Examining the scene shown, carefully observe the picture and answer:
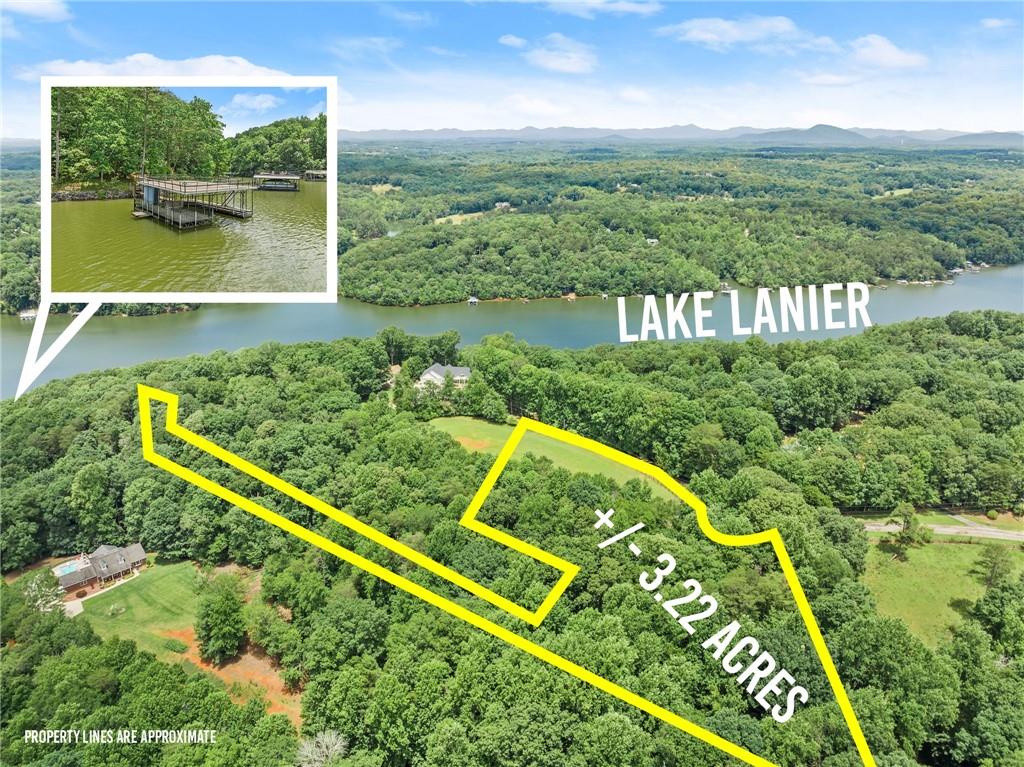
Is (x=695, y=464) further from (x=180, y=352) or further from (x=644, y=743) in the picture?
(x=180, y=352)

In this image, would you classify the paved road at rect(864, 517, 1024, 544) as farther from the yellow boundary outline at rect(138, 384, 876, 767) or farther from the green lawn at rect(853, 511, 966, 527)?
the yellow boundary outline at rect(138, 384, 876, 767)

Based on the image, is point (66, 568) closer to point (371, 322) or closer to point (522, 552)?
point (522, 552)

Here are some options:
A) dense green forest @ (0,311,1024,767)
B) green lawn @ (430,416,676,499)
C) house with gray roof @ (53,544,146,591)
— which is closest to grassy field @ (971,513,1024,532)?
dense green forest @ (0,311,1024,767)

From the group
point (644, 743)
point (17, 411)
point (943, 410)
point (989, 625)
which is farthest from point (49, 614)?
point (943, 410)

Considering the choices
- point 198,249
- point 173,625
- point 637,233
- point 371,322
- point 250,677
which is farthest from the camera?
point 637,233

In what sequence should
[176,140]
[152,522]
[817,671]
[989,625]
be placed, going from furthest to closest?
[152,522], [989,625], [817,671], [176,140]

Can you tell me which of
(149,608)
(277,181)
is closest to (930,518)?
(277,181)
